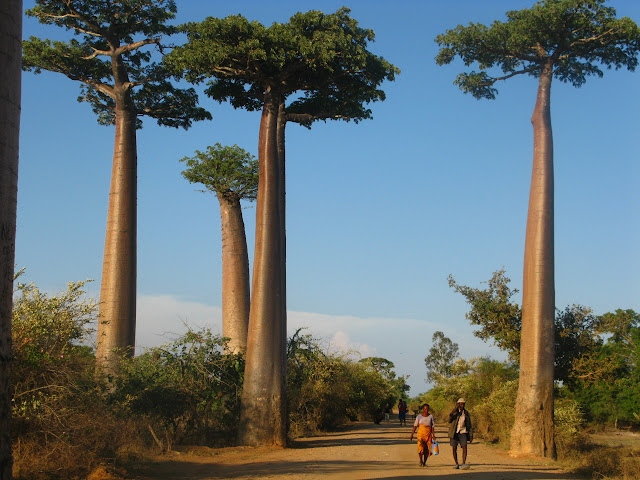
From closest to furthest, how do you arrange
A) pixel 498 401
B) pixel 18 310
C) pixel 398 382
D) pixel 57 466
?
pixel 57 466
pixel 18 310
pixel 498 401
pixel 398 382

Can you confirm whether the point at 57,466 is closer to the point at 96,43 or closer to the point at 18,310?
the point at 18,310

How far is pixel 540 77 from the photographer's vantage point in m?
17.0

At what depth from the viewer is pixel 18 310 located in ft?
29.8

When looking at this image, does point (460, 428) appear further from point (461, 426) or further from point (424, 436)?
point (424, 436)

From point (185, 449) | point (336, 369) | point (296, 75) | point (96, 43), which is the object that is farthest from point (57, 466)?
point (336, 369)

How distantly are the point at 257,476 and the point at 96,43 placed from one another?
1361cm

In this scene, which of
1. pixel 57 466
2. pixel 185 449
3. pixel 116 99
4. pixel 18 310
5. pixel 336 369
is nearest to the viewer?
pixel 57 466

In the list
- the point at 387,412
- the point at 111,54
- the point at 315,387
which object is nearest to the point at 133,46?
the point at 111,54

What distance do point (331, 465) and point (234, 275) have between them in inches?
378

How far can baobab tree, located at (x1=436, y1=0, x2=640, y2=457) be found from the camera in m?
14.6

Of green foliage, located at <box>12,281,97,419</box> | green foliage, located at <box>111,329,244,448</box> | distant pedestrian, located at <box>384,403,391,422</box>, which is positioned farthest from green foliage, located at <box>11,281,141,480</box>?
distant pedestrian, located at <box>384,403,391,422</box>

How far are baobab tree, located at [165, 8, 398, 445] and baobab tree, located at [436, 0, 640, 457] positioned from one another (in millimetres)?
2862

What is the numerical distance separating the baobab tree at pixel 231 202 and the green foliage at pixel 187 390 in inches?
155

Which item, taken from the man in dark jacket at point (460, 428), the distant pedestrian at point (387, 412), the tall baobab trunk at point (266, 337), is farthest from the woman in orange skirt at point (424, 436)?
the distant pedestrian at point (387, 412)
